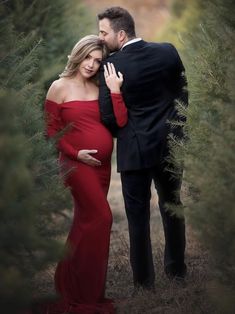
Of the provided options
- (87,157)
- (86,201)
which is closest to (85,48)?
(87,157)

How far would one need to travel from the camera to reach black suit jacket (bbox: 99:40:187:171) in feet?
16.4

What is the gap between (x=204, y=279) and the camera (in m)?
5.47

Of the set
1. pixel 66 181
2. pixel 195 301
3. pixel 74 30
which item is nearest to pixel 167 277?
pixel 195 301

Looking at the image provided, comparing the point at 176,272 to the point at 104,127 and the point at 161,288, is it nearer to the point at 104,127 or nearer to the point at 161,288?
the point at 161,288

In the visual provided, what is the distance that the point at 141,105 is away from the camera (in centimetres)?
506

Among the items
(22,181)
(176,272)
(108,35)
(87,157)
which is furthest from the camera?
(176,272)

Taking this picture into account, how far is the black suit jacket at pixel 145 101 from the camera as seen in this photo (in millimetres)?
4992

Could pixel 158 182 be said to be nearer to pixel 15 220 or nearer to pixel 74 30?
pixel 15 220

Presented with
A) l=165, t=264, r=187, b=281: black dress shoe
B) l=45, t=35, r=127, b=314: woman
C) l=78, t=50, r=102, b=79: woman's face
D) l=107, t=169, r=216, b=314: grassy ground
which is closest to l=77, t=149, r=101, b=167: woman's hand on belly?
l=45, t=35, r=127, b=314: woman

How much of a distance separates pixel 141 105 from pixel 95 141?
1.52 feet

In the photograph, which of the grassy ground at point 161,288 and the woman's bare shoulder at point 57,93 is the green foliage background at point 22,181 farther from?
the grassy ground at point 161,288

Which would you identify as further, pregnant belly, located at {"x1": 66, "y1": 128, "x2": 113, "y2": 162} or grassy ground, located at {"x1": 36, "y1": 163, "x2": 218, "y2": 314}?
pregnant belly, located at {"x1": 66, "y1": 128, "x2": 113, "y2": 162}

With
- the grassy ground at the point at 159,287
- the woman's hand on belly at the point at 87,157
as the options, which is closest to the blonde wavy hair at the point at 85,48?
the woman's hand on belly at the point at 87,157

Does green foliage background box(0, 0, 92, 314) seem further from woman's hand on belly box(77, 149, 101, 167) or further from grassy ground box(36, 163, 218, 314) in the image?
grassy ground box(36, 163, 218, 314)
